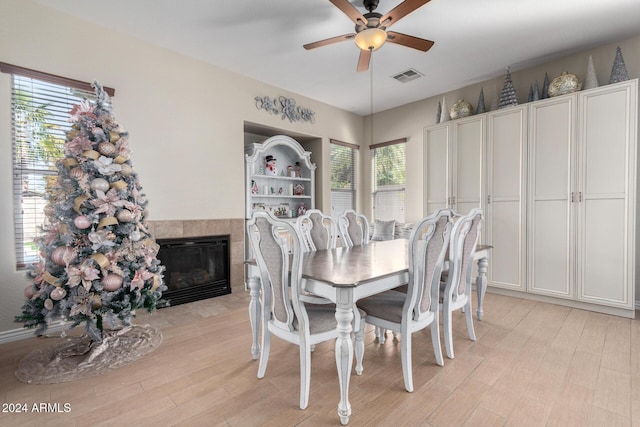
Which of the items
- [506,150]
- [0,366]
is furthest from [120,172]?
[506,150]

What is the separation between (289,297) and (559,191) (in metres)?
3.36

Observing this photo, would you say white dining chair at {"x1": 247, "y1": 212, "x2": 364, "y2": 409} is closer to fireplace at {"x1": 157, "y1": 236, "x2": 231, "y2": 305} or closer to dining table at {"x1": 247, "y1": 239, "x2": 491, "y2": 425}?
dining table at {"x1": 247, "y1": 239, "x2": 491, "y2": 425}

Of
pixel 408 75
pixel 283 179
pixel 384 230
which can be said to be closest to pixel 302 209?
pixel 283 179

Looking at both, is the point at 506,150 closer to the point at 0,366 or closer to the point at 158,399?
the point at 158,399

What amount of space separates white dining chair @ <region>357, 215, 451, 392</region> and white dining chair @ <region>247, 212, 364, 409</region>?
172 mm

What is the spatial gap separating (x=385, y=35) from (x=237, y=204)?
9.07ft

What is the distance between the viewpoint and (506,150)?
378cm

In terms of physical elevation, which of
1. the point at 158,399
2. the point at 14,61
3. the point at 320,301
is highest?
the point at 14,61

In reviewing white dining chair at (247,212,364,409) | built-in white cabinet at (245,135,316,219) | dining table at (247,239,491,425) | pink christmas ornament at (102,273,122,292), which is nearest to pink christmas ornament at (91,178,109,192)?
pink christmas ornament at (102,273,122,292)

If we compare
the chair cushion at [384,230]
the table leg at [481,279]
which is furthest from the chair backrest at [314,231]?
the chair cushion at [384,230]

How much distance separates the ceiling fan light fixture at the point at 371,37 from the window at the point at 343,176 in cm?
292

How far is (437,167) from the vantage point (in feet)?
14.6

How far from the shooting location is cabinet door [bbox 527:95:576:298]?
3338mm

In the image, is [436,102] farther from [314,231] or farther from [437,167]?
[314,231]
